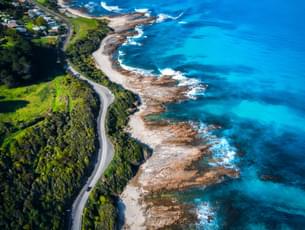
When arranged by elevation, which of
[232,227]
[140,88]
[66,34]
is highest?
[66,34]

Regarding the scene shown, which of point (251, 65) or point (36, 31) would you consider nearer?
point (251, 65)

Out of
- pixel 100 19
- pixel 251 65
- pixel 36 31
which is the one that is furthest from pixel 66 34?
pixel 251 65

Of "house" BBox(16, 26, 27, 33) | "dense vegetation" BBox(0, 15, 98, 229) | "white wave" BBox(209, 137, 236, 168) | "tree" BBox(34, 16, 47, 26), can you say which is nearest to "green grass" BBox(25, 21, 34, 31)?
"tree" BBox(34, 16, 47, 26)

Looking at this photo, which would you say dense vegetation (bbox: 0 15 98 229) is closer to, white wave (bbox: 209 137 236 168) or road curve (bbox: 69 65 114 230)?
road curve (bbox: 69 65 114 230)

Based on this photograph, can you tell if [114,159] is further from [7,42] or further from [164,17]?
[164,17]

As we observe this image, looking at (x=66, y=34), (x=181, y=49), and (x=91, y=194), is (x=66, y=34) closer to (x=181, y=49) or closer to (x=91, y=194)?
(x=181, y=49)

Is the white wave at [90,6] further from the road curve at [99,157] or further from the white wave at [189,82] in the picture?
the road curve at [99,157]
